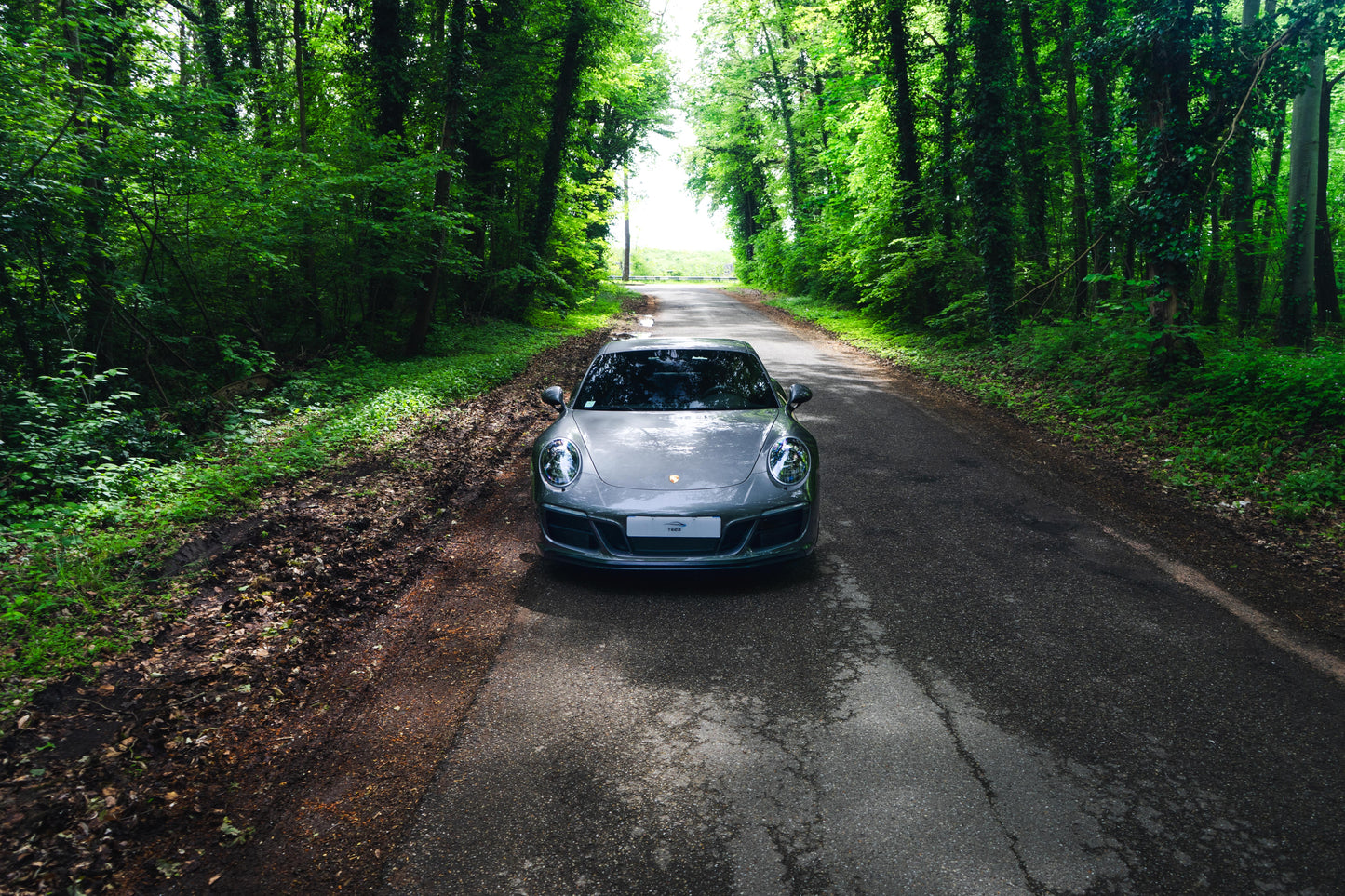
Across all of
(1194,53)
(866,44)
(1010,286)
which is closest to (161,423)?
(1194,53)

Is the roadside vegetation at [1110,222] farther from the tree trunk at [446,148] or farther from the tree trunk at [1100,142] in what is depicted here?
the tree trunk at [446,148]

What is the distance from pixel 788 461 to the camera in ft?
14.7

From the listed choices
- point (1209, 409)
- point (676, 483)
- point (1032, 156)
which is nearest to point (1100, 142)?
point (1209, 409)

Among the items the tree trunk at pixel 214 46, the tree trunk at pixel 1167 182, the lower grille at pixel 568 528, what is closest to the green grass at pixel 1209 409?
the tree trunk at pixel 1167 182

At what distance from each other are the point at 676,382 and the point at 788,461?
1338 millimetres

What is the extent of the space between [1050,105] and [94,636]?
19800mm

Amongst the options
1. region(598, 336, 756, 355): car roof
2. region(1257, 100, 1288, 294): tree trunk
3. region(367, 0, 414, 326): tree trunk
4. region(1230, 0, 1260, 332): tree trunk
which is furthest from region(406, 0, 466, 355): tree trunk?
region(1257, 100, 1288, 294): tree trunk

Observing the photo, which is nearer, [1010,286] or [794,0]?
[1010,286]

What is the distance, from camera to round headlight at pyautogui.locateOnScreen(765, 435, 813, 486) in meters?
4.40

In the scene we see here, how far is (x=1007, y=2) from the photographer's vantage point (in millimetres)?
13492

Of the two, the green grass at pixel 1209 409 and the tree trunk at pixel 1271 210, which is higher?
the tree trunk at pixel 1271 210

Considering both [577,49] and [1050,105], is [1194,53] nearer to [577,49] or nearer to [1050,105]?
[1050,105]

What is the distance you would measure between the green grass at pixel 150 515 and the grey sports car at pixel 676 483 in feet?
7.35

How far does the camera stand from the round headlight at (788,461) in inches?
173
